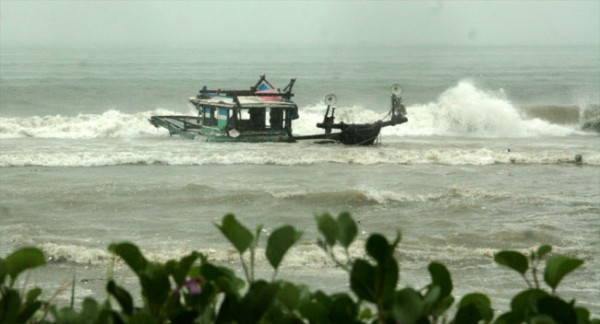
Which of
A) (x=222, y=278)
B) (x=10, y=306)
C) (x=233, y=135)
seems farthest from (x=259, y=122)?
(x=222, y=278)

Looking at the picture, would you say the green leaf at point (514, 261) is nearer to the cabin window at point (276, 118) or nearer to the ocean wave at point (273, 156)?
the ocean wave at point (273, 156)

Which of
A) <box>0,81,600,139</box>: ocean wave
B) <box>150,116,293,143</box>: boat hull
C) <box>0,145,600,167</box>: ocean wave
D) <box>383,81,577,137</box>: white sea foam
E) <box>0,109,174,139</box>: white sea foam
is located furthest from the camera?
<box>383,81,577,137</box>: white sea foam

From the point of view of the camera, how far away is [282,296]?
234 cm

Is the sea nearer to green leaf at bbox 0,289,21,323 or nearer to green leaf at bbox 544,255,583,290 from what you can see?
green leaf at bbox 544,255,583,290

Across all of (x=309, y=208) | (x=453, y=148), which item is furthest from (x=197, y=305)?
(x=453, y=148)

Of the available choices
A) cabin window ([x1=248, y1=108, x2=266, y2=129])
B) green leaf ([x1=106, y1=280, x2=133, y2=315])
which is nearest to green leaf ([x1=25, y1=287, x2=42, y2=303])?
green leaf ([x1=106, y1=280, x2=133, y2=315])

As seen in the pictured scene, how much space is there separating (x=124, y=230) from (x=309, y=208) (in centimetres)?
354

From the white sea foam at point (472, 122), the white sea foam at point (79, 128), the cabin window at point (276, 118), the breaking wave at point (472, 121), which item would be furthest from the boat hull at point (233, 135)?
the breaking wave at point (472, 121)

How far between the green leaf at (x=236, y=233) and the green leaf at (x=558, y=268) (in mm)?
704

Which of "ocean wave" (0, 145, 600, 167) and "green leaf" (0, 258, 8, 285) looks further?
"ocean wave" (0, 145, 600, 167)

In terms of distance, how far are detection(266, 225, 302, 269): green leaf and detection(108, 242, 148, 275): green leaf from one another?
30 centimetres

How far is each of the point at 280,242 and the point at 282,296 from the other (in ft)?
0.40

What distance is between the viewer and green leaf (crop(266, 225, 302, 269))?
2.34 metres

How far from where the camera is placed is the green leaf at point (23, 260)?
242cm
